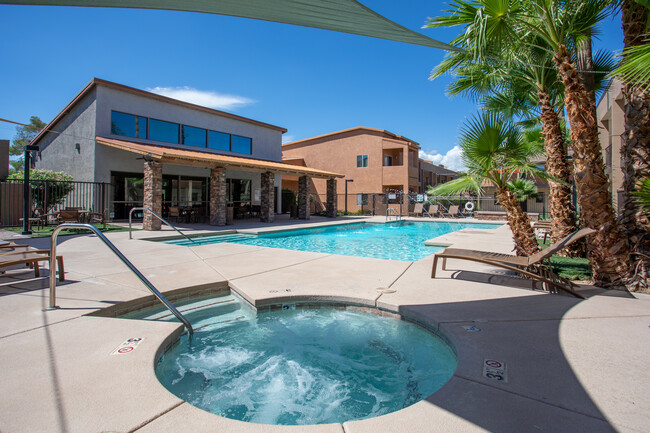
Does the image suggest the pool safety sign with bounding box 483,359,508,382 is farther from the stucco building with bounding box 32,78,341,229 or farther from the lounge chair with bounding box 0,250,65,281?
the stucco building with bounding box 32,78,341,229

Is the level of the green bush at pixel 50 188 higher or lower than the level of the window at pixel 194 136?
lower

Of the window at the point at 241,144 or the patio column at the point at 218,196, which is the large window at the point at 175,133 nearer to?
the window at the point at 241,144

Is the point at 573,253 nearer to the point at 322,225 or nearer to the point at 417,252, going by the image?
the point at 417,252

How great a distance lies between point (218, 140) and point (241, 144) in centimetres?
170

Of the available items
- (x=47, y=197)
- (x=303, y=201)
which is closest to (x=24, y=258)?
(x=47, y=197)

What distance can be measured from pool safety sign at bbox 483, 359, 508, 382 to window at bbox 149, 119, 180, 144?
60.3ft

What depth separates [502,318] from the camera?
3.55 m

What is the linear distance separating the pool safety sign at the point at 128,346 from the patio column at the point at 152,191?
1094 cm

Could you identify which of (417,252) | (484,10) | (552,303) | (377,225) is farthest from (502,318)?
(377,225)

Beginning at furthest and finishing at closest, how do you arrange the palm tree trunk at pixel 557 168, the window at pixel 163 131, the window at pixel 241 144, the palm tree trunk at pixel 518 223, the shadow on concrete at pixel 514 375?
the window at pixel 241 144, the window at pixel 163 131, the palm tree trunk at pixel 557 168, the palm tree trunk at pixel 518 223, the shadow on concrete at pixel 514 375

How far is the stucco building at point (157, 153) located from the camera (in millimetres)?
14875

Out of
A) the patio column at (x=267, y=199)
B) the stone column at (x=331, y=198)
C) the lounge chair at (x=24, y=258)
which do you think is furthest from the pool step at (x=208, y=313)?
the stone column at (x=331, y=198)

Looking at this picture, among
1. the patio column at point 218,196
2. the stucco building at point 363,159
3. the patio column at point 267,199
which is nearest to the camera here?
the patio column at point 218,196

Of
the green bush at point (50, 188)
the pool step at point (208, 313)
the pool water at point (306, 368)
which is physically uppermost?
the green bush at point (50, 188)
